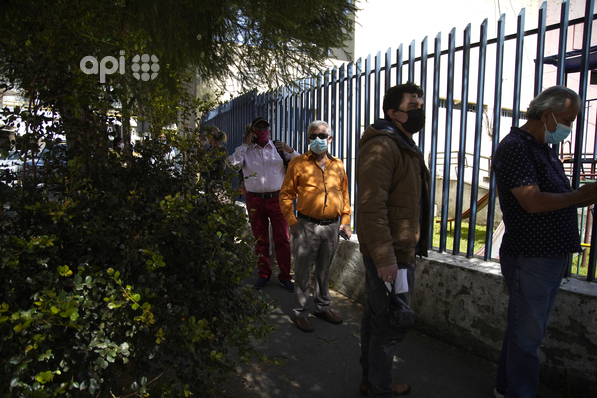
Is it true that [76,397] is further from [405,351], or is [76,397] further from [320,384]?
[405,351]

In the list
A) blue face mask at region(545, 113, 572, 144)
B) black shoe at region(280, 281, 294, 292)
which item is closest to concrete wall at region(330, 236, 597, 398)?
blue face mask at region(545, 113, 572, 144)

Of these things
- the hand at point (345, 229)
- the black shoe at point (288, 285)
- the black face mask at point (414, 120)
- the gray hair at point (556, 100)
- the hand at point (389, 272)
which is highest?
the gray hair at point (556, 100)

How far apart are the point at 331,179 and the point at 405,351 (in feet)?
5.10

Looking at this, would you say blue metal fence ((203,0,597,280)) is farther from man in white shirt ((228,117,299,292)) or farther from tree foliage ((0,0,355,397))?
tree foliage ((0,0,355,397))

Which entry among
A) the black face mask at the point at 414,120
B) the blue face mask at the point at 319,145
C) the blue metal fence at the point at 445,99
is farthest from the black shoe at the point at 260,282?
the black face mask at the point at 414,120

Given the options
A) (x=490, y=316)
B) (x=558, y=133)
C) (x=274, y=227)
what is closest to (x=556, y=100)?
(x=558, y=133)

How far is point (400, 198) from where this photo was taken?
2410 mm

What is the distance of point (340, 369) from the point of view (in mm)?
3104

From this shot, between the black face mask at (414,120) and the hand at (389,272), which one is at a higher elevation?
the black face mask at (414,120)

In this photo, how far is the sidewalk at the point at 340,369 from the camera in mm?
2801

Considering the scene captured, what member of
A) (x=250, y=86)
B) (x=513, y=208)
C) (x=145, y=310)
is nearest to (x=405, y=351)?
(x=513, y=208)

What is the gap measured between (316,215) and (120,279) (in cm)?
215

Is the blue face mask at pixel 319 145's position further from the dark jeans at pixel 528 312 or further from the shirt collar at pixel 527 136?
the dark jeans at pixel 528 312

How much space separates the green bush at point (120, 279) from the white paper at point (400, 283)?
0.74m
